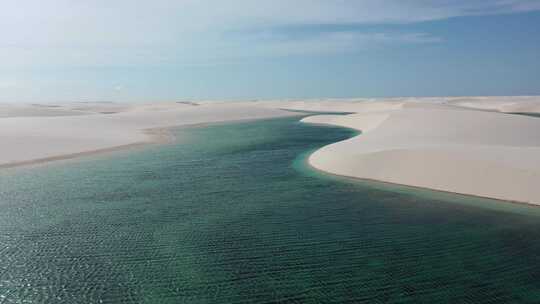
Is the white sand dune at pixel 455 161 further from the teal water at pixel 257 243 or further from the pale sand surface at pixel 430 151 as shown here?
the teal water at pixel 257 243

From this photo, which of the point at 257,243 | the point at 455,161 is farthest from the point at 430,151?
the point at 257,243

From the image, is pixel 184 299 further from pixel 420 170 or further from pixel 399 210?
pixel 420 170

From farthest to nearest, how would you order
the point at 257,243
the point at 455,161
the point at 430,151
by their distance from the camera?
the point at 430,151 → the point at 455,161 → the point at 257,243

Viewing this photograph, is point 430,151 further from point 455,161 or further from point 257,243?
point 257,243

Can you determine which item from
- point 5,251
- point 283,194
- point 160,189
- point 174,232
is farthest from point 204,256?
point 160,189

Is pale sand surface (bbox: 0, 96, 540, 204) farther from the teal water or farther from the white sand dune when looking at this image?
the teal water

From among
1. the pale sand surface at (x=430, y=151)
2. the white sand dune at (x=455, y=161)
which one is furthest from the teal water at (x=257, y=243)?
the pale sand surface at (x=430, y=151)

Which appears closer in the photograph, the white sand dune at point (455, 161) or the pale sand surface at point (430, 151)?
the white sand dune at point (455, 161)

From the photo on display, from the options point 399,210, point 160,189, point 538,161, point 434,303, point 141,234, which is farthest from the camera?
point 160,189

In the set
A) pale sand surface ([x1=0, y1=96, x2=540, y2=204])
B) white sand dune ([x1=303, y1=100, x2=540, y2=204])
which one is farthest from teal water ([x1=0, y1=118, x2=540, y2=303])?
pale sand surface ([x1=0, y1=96, x2=540, y2=204])
